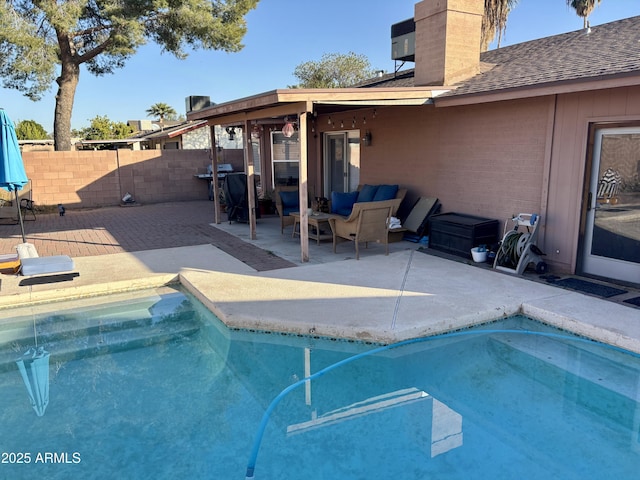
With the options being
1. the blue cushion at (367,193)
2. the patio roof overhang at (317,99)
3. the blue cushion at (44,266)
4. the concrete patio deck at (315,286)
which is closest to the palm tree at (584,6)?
the blue cushion at (367,193)

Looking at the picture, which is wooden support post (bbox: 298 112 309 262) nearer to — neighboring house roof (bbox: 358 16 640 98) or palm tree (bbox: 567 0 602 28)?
neighboring house roof (bbox: 358 16 640 98)

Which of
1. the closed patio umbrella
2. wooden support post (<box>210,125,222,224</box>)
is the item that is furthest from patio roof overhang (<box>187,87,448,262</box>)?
the closed patio umbrella

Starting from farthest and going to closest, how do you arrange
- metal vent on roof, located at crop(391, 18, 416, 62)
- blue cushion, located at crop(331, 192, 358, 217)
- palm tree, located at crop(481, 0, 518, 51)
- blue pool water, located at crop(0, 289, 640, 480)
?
palm tree, located at crop(481, 0, 518, 51), metal vent on roof, located at crop(391, 18, 416, 62), blue cushion, located at crop(331, 192, 358, 217), blue pool water, located at crop(0, 289, 640, 480)

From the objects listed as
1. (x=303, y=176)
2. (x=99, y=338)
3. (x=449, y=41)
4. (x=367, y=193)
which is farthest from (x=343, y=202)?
(x=99, y=338)

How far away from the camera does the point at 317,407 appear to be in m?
3.77

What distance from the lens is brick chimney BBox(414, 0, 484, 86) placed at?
27.7 feet

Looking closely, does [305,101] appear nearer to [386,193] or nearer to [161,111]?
[386,193]

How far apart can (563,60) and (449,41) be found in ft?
6.89

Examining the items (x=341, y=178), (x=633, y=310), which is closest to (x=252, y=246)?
(x=341, y=178)

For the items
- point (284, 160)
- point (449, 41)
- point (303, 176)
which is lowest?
point (303, 176)

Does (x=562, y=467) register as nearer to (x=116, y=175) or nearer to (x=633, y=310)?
(x=633, y=310)

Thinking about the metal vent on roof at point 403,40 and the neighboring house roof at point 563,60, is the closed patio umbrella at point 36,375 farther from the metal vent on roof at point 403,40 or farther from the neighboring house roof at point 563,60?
the metal vent on roof at point 403,40

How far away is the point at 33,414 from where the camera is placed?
145 inches

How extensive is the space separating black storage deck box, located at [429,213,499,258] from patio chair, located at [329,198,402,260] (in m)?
0.90
